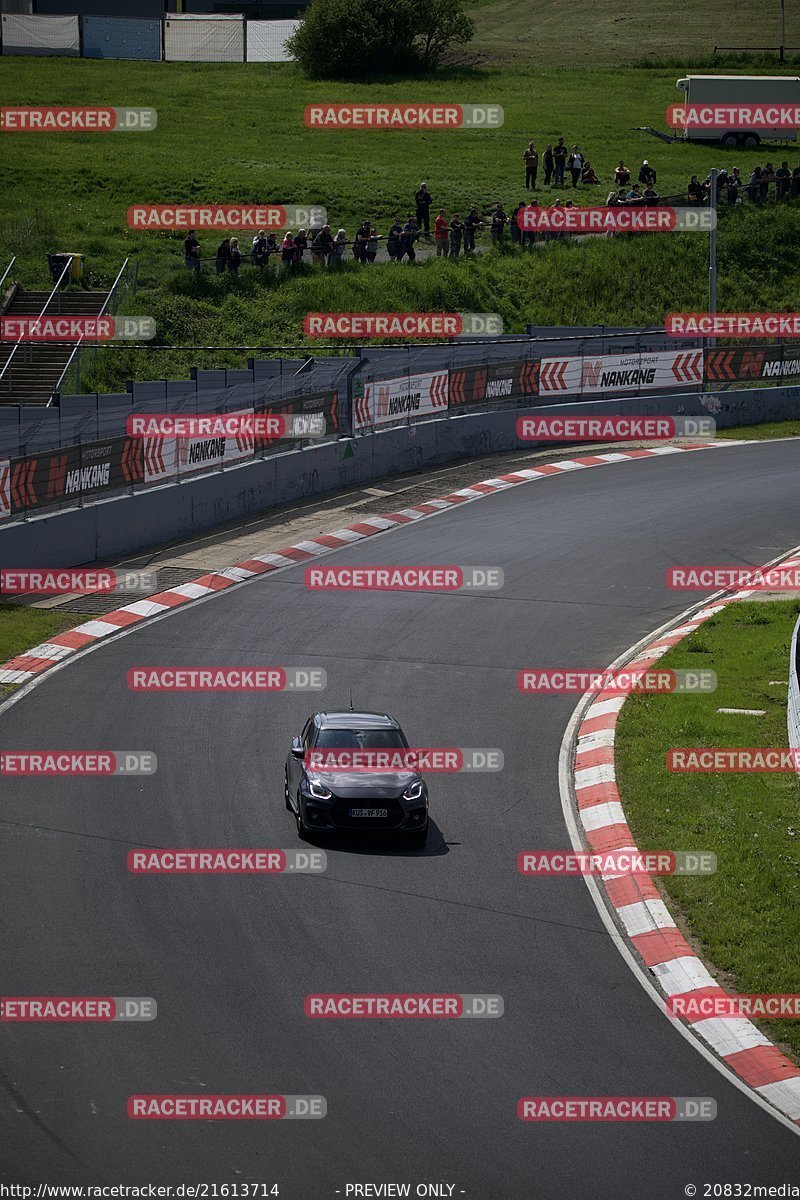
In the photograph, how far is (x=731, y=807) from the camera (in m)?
15.7

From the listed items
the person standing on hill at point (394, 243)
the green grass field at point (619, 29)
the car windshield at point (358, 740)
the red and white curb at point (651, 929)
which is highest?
the green grass field at point (619, 29)

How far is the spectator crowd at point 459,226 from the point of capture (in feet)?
149

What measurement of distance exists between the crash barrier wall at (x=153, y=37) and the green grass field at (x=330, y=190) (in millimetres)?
2089

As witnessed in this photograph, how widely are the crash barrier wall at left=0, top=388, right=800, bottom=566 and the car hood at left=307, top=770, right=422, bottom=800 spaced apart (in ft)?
36.9

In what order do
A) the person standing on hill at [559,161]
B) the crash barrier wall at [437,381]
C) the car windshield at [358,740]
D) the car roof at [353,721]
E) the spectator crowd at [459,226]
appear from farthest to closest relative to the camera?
the person standing on hill at [559,161], the spectator crowd at [459,226], the crash barrier wall at [437,381], the car roof at [353,721], the car windshield at [358,740]

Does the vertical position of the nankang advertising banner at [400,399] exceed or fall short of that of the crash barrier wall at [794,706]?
it exceeds it

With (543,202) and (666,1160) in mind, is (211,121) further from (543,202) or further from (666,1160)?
(666,1160)

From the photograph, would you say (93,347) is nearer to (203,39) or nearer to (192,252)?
(192,252)

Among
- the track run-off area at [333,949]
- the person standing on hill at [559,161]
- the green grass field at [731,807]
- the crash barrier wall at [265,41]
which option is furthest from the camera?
the crash barrier wall at [265,41]

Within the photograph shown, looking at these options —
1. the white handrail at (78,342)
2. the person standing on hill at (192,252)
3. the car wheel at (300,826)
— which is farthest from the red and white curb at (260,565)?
the person standing on hill at (192,252)

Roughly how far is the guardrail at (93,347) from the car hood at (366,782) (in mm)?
23090

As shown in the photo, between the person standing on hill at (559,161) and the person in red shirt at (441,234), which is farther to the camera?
the person standing on hill at (559,161)

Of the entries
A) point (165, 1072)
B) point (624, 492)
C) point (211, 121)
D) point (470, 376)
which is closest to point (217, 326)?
point (470, 376)

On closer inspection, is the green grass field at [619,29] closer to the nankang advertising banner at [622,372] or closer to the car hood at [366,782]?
the nankang advertising banner at [622,372]
